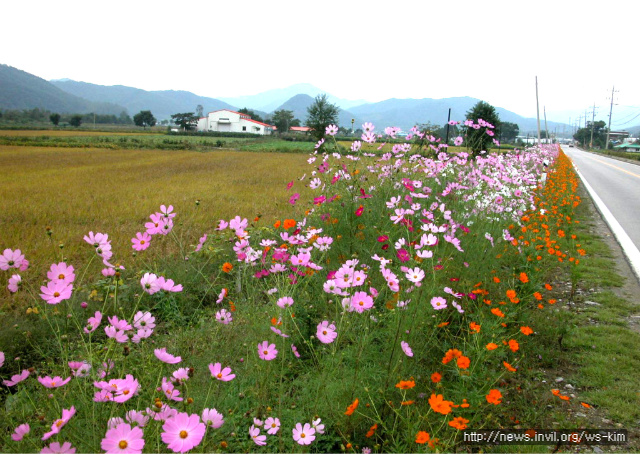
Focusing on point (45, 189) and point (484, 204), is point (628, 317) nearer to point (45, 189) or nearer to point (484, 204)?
point (484, 204)

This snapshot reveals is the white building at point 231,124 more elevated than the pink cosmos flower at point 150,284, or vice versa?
the white building at point 231,124

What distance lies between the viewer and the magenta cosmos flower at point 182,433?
0.92 meters

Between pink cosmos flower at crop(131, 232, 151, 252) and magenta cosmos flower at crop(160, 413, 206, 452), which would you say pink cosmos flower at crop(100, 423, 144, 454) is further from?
pink cosmos flower at crop(131, 232, 151, 252)

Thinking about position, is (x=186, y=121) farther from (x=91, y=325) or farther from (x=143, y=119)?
(x=91, y=325)

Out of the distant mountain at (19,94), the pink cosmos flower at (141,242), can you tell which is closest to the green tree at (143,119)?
the distant mountain at (19,94)

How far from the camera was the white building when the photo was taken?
232ft

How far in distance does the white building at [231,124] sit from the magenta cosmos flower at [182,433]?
234 feet

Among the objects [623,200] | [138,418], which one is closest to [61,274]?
[138,418]

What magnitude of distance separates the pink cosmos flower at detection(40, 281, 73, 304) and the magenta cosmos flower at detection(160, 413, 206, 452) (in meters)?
0.59

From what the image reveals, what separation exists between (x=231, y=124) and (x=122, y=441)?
74.4m

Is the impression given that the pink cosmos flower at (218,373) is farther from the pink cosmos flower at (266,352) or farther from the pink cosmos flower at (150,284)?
the pink cosmos flower at (150,284)

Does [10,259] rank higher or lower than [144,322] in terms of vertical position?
higher

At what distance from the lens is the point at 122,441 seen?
0.92 metres

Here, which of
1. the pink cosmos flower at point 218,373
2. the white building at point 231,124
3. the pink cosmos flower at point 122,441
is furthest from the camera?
the white building at point 231,124
